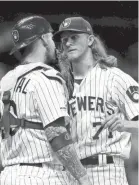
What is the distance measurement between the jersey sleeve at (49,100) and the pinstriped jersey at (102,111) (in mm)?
385

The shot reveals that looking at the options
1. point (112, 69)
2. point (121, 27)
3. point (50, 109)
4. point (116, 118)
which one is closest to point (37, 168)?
point (50, 109)

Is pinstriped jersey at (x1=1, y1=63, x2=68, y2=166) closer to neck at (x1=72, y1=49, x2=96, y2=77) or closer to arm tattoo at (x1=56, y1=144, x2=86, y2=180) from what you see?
arm tattoo at (x1=56, y1=144, x2=86, y2=180)

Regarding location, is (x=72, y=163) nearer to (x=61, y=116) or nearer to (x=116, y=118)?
(x=61, y=116)

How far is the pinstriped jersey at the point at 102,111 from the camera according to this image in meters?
3.22

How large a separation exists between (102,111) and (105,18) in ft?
11.8

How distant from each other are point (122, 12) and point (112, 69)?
11.3 feet

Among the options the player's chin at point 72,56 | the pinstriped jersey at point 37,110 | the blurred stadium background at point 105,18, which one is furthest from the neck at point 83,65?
the blurred stadium background at point 105,18

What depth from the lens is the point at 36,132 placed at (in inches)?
113

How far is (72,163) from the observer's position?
2.83 metres

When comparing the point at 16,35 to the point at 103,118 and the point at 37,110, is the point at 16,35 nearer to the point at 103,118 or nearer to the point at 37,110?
the point at 37,110

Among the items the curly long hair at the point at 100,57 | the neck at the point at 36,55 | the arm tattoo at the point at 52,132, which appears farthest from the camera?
the curly long hair at the point at 100,57

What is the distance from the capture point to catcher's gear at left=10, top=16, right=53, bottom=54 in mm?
3070

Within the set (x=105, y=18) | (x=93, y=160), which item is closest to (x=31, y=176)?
(x=93, y=160)

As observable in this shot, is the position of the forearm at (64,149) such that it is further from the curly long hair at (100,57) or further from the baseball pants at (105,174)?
the curly long hair at (100,57)
